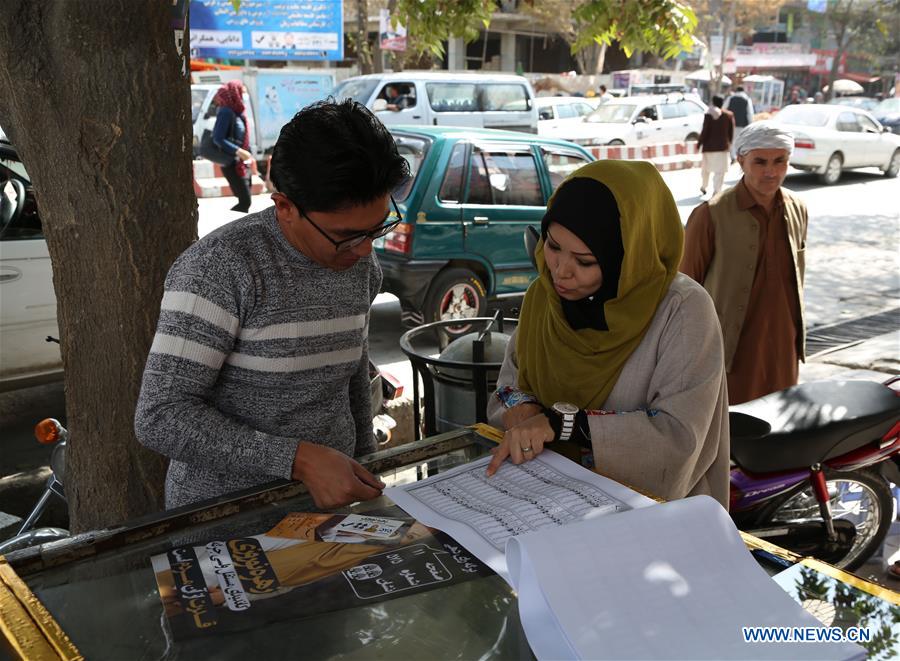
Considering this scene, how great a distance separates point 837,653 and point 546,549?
1.10ft

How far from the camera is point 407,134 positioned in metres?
7.27

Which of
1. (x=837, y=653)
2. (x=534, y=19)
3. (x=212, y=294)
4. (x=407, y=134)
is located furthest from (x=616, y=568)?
(x=534, y=19)

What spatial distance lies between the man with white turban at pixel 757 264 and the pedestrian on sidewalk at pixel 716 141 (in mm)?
10650

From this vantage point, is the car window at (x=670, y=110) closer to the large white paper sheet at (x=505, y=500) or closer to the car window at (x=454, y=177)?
the car window at (x=454, y=177)

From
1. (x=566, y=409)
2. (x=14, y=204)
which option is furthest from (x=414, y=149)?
(x=566, y=409)

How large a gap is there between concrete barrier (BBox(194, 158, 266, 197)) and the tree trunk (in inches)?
475

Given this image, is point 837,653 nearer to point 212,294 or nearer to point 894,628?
point 894,628

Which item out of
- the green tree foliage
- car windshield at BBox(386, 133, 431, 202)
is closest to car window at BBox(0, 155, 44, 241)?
the green tree foliage

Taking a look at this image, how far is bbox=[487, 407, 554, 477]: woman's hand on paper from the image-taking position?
5.13ft

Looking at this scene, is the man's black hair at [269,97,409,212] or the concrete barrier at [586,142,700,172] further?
the concrete barrier at [586,142,700,172]

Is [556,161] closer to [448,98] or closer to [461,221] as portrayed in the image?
[461,221]

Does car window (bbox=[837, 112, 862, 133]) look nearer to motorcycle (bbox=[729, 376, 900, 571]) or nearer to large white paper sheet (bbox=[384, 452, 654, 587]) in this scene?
motorcycle (bbox=[729, 376, 900, 571])

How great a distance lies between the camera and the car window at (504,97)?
15.4 m

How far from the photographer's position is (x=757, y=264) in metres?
3.73
